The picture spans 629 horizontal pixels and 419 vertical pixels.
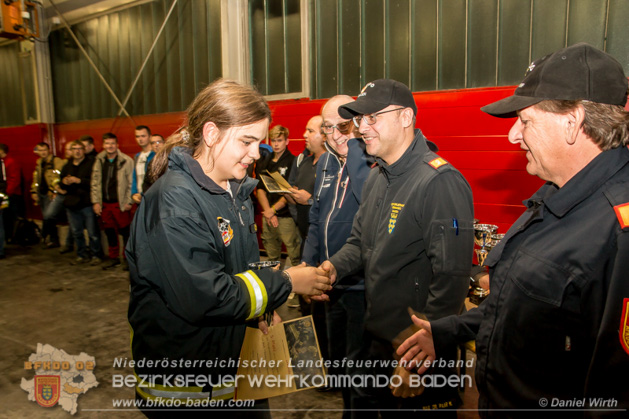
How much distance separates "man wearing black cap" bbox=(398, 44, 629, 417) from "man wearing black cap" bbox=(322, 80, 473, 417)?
18.3 inches

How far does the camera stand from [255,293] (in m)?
1.55

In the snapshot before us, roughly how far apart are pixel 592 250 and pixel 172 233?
1230 millimetres

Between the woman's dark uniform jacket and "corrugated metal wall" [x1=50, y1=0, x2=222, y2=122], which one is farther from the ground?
"corrugated metal wall" [x1=50, y1=0, x2=222, y2=122]

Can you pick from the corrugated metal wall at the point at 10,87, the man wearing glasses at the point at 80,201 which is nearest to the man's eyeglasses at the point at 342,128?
the man wearing glasses at the point at 80,201

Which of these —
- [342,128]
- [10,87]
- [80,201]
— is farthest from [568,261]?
[10,87]

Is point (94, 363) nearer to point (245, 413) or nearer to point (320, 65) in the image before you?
point (245, 413)

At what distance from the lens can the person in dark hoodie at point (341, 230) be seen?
2.56 m

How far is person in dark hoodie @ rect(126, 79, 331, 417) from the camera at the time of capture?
1.43 metres

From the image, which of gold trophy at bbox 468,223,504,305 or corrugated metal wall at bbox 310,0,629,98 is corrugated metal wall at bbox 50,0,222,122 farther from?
gold trophy at bbox 468,223,504,305

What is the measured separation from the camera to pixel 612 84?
1.19m

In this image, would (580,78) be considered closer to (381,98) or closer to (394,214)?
(394,214)

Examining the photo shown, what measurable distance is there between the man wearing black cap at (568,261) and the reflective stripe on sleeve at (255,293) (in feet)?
2.53

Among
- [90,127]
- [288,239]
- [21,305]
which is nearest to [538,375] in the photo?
[288,239]

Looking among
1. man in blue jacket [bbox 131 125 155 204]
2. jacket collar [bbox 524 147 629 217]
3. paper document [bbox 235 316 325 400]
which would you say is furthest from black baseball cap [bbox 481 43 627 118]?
man in blue jacket [bbox 131 125 155 204]
